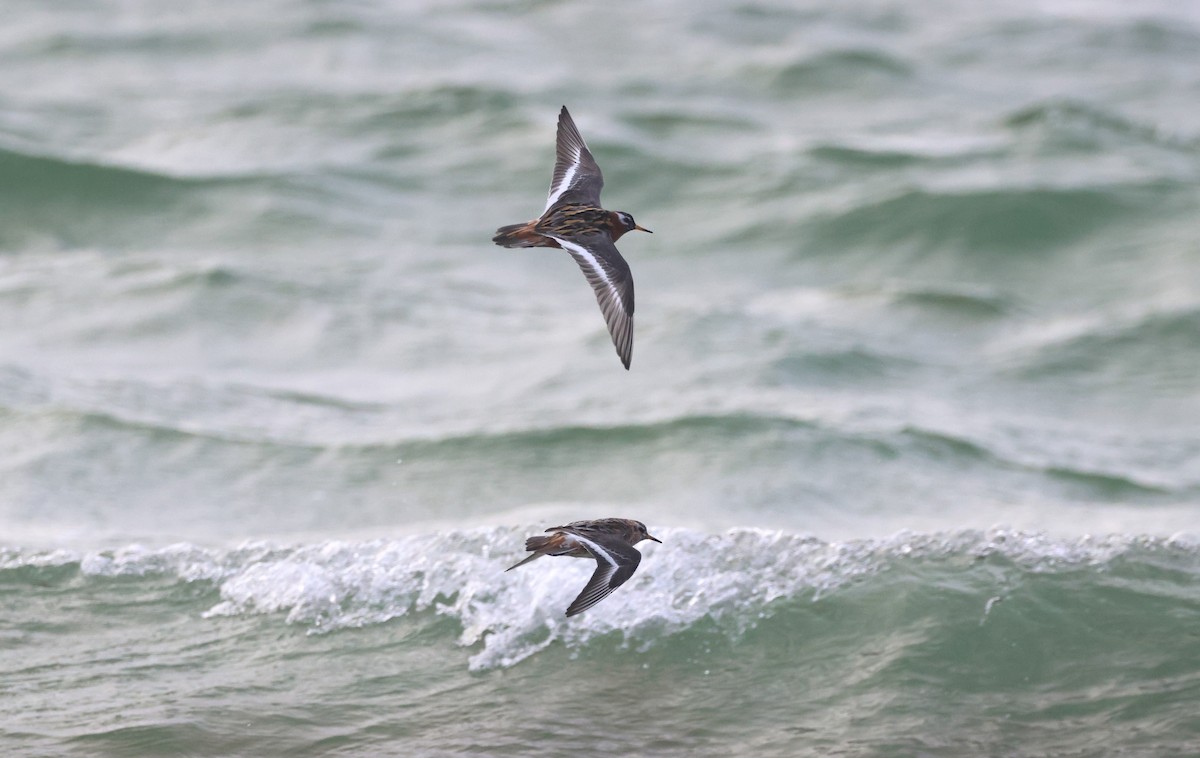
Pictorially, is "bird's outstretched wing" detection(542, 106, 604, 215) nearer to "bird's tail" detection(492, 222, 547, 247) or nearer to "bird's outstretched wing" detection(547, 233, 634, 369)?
"bird's outstretched wing" detection(547, 233, 634, 369)

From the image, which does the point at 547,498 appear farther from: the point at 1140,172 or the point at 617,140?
the point at 1140,172

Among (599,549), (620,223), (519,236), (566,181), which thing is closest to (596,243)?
(620,223)

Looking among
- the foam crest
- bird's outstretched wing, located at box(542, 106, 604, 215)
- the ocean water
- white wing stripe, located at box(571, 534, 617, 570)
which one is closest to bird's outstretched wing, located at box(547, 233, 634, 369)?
bird's outstretched wing, located at box(542, 106, 604, 215)

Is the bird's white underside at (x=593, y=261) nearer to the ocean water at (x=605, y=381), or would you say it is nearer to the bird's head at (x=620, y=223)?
the bird's head at (x=620, y=223)

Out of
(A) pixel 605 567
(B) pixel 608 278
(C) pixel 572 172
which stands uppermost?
(C) pixel 572 172

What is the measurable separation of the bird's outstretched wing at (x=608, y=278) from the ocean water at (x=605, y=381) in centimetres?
145

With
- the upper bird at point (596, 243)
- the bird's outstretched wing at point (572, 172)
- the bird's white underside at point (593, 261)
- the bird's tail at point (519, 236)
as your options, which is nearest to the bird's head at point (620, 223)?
the upper bird at point (596, 243)

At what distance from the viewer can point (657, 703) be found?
18.9 ft

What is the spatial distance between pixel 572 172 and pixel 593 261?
819mm

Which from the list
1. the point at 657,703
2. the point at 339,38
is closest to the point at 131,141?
the point at 339,38

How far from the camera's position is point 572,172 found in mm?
5867

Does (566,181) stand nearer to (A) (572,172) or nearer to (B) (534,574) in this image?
(A) (572,172)

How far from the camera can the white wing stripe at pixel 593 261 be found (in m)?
5.08

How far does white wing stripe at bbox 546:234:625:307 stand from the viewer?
508 centimetres
